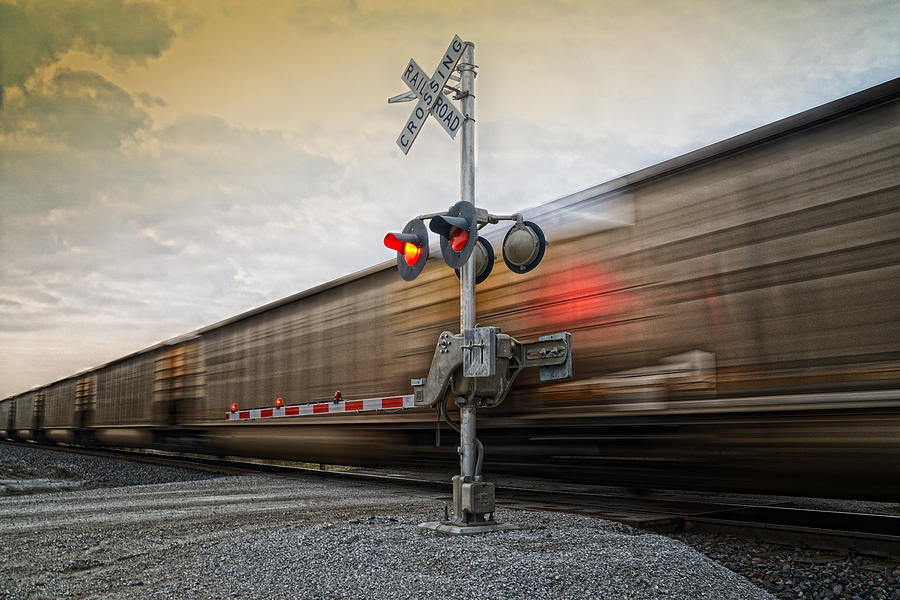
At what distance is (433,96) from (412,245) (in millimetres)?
1114

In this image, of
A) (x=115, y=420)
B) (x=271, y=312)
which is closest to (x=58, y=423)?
(x=115, y=420)

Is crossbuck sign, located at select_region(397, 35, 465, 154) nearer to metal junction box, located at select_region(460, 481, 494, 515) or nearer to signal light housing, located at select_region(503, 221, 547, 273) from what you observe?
signal light housing, located at select_region(503, 221, 547, 273)

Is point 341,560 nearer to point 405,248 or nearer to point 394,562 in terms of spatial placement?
point 394,562

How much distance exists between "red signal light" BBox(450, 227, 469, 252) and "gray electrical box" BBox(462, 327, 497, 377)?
23.3 inches

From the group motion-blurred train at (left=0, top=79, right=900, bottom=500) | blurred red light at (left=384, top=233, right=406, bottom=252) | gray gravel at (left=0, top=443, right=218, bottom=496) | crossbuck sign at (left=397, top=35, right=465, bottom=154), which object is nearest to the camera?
motion-blurred train at (left=0, top=79, right=900, bottom=500)

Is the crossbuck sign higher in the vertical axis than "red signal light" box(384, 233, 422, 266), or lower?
higher

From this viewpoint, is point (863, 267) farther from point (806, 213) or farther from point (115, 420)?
point (115, 420)

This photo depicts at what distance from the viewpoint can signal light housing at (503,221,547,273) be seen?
482 cm

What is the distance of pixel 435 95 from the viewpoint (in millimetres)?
4957

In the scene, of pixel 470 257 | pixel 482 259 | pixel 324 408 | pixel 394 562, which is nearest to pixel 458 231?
pixel 470 257

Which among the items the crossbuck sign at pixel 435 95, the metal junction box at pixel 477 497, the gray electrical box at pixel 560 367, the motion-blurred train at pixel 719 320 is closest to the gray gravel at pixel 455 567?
the metal junction box at pixel 477 497

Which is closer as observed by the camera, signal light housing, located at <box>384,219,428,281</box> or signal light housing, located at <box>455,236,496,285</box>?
signal light housing, located at <box>384,219,428,281</box>

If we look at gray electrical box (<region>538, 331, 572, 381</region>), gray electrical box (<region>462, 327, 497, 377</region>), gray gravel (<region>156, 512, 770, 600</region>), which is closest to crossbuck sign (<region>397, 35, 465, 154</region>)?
gray electrical box (<region>462, 327, 497, 377</region>)

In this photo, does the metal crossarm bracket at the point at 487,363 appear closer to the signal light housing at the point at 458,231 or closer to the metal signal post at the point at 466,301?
the metal signal post at the point at 466,301
